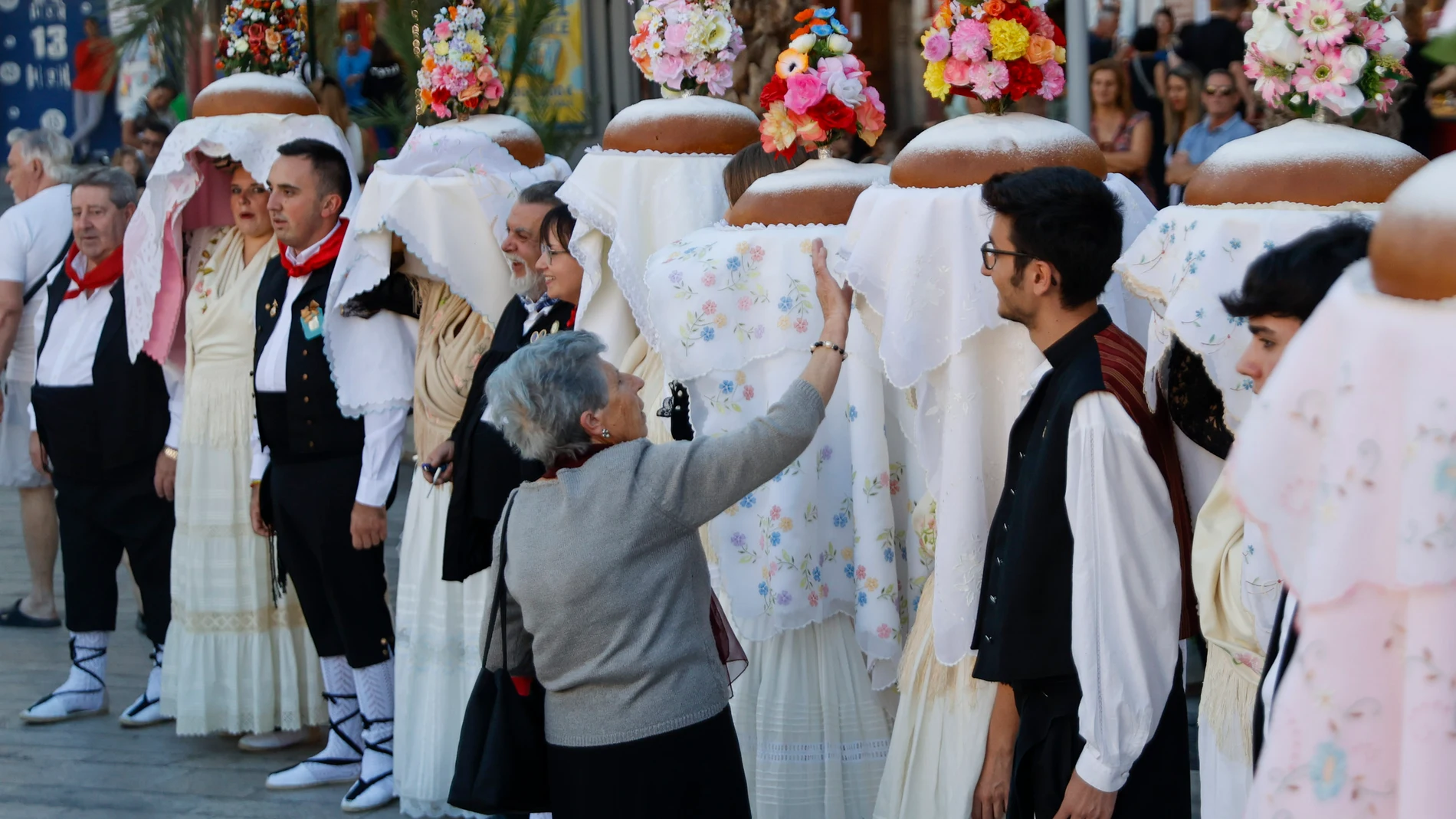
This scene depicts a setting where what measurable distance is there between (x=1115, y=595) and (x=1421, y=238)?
1.22 m

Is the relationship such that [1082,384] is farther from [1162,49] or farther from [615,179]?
[1162,49]

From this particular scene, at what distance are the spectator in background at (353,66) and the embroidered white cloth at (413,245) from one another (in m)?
5.90

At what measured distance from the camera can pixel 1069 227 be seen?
2.49 m

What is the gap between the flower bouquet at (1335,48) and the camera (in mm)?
2572

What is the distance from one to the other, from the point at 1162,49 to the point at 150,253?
451 centimetres

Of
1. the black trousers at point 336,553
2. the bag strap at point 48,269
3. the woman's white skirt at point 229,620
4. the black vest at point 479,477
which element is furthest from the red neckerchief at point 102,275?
the black vest at point 479,477

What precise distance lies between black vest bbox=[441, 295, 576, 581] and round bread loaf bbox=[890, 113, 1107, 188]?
4.25ft

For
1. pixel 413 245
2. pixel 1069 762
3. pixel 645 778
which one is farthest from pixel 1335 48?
pixel 413 245

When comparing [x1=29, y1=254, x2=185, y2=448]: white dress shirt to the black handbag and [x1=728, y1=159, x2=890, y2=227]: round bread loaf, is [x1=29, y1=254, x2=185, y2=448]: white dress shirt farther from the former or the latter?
the black handbag

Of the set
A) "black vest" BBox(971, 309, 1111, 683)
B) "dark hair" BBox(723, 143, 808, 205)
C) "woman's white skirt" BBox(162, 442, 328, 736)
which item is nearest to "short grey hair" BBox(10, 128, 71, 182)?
"woman's white skirt" BBox(162, 442, 328, 736)

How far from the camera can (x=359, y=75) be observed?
10.4m

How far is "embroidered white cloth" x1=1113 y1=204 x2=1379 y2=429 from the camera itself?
237 centimetres

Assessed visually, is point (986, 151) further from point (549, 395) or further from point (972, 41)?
point (549, 395)

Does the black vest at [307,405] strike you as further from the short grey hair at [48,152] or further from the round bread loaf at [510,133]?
the short grey hair at [48,152]
